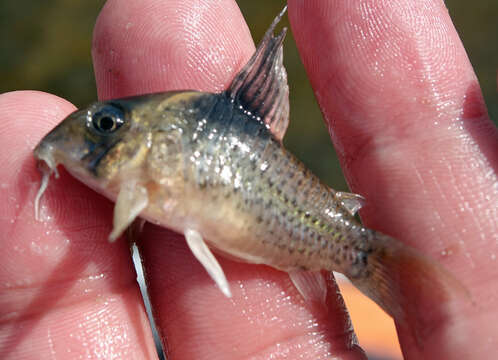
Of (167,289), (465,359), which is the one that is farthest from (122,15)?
(465,359)

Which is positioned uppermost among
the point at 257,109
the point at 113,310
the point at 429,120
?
the point at 429,120

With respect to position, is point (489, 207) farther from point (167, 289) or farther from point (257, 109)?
point (167, 289)

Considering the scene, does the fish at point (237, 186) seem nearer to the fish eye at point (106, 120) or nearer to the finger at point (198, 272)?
the fish eye at point (106, 120)

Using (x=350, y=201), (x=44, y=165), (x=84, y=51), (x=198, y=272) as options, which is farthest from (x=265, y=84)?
(x=84, y=51)

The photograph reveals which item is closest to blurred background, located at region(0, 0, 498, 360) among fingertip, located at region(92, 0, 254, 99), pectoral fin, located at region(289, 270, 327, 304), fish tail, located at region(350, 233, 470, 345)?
fingertip, located at region(92, 0, 254, 99)

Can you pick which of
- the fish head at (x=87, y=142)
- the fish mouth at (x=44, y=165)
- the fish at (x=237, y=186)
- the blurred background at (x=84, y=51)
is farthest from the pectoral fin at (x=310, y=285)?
the blurred background at (x=84, y=51)

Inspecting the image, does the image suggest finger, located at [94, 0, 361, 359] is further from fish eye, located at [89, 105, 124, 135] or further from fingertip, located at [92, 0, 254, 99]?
fish eye, located at [89, 105, 124, 135]
